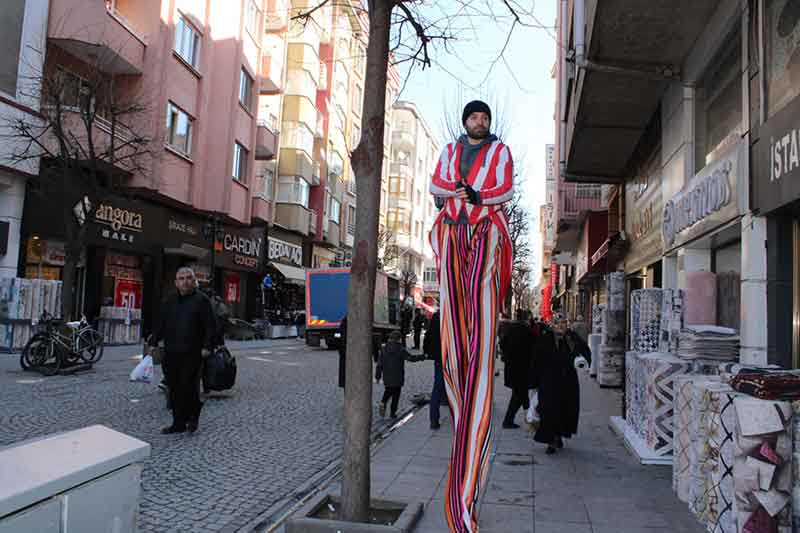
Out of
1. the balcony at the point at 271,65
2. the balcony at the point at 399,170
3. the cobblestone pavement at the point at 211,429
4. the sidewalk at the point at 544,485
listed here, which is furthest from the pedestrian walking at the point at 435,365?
the balcony at the point at 399,170

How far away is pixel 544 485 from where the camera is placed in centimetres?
610

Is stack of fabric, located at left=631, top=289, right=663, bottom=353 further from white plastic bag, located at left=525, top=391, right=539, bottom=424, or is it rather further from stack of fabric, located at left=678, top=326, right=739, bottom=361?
stack of fabric, located at left=678, top=326, right=739, bottom=361

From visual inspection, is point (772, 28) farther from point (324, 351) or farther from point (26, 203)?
point (324, 351)

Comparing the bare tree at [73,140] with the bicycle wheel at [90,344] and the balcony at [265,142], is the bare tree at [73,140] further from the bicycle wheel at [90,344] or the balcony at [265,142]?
the balcony at [265,142]

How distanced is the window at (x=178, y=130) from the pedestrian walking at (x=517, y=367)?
16.9m

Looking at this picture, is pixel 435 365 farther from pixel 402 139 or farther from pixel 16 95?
pixel 402 139

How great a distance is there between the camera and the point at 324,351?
2438 centimetres

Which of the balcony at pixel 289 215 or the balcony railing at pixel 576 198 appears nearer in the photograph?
the balcony railing at pixel 576 198

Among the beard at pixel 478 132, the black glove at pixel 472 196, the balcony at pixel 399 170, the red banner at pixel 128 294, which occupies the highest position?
the balcony at pixel 399 170

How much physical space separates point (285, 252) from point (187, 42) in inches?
559

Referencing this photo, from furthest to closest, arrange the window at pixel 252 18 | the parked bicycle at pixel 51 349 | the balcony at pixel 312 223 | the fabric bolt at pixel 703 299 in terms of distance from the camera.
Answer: the balcony at pixel 312 223
the window at pixel 252 18
the parked bicycle at pixel 51 349
the fabric bolt at pixel 703 299

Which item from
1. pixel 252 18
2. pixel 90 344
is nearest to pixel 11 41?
pixel 90 344

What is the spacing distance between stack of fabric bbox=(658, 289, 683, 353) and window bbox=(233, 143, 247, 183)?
76.9 feet

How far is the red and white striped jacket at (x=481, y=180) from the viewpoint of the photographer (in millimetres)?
3949
